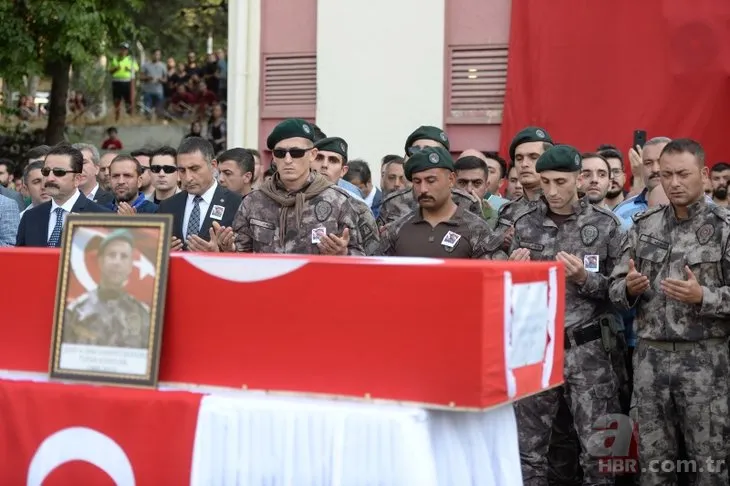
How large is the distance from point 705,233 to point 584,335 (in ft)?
3.02

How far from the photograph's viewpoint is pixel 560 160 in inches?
265

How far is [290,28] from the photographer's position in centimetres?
1443

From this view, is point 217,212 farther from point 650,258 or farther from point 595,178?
point 650,258

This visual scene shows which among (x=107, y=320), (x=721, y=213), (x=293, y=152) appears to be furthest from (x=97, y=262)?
(x=721, y=213)

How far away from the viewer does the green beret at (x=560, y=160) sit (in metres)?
6.71

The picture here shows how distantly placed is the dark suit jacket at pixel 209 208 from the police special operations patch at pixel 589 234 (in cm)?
222

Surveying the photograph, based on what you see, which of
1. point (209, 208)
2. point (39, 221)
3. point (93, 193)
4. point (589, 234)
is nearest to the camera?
point (589, 234)

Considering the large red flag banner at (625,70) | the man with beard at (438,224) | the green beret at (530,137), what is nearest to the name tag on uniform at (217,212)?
the man with beard at (438,224)

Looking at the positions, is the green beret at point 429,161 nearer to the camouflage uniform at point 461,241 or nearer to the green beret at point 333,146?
the camouflage uniform at point 461,241

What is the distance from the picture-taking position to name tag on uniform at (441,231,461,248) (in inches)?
255

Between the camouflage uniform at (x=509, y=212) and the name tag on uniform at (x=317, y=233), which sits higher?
the camouflage uniform at (x=509, y=212)

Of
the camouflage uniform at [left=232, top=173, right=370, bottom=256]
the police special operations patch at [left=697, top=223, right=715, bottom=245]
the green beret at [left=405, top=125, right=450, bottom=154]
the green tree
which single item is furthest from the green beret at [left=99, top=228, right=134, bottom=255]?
the green tree

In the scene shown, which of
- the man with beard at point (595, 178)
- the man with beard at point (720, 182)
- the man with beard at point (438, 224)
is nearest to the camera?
the man with beard at point (438, 224)

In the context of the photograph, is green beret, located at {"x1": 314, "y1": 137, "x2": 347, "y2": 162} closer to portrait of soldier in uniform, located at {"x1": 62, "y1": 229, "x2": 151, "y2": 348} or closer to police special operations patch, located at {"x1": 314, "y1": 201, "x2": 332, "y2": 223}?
police special operations patch, located at {"x1": 314, "y1": 201, "x2": 332, "y2": 223}
